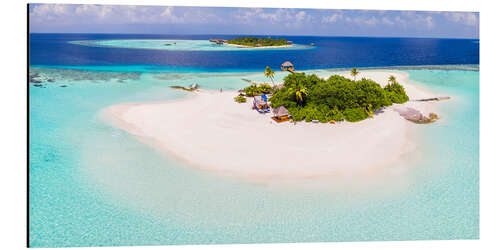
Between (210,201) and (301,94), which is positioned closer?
(210,201)

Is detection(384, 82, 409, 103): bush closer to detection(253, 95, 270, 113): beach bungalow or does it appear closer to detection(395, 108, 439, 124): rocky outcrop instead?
detection(395, 108, 439, 124): rocky outcrop

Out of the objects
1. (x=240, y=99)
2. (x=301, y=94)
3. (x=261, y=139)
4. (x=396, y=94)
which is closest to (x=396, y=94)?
(x=396, y=94)

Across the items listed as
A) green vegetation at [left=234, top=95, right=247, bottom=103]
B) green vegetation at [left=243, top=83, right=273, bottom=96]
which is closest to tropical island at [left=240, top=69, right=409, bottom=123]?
green vegetation at [left=234, top=95, right=247, bottom=103]

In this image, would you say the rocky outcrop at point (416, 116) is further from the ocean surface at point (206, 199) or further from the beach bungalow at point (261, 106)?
the beach bungalow at point (261, 106)

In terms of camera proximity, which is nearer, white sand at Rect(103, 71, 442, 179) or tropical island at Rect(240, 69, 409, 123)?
white sand at Rect(103, 71, 442, 179)

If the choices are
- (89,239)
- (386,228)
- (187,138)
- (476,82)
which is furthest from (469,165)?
(476,82)

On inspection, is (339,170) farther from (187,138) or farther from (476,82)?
(476,82)

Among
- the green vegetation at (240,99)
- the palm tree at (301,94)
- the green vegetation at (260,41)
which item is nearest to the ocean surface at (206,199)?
the palm tree at (301,94)

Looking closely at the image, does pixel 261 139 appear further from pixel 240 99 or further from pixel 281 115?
pixel 240 99
